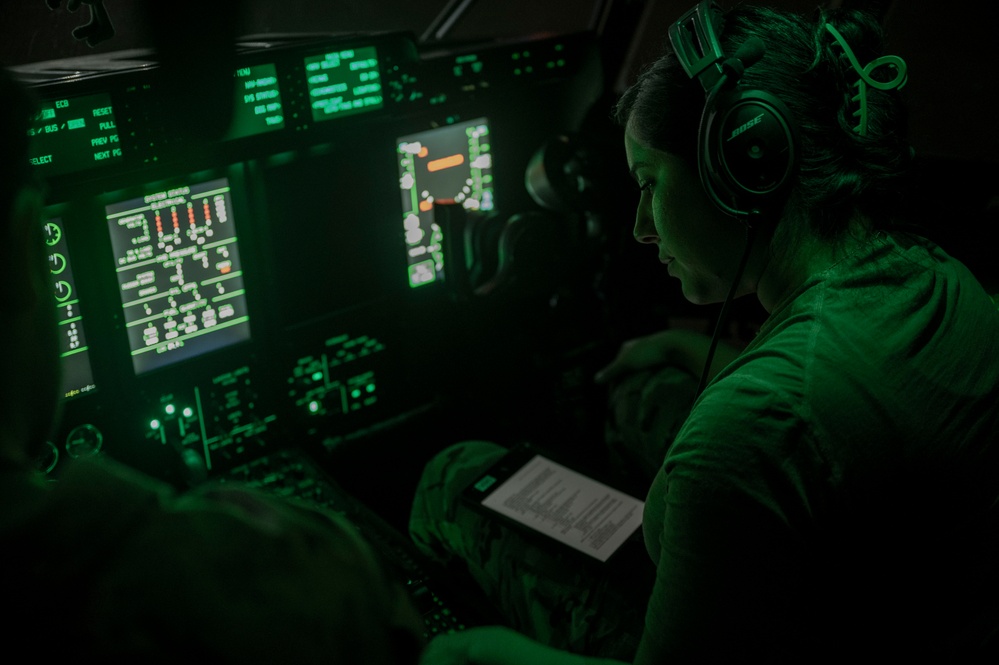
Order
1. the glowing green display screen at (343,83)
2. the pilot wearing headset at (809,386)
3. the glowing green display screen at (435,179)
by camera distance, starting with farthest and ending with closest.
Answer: the glowing green display screen at (435,179)
the glowing green display screen at (343,83)
the pilot wearing headset at (809,386)

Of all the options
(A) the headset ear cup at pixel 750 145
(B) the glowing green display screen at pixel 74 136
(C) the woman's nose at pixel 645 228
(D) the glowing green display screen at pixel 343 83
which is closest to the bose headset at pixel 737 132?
(A) the headset ear cup at pixel 750 145

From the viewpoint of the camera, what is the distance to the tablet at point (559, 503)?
1.24m

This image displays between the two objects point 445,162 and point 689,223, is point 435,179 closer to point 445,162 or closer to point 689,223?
point 445,162

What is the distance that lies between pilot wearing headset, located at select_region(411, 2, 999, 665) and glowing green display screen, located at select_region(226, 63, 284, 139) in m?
0.55

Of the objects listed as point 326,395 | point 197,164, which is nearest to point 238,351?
point 326,395

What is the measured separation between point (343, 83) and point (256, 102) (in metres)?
0.15

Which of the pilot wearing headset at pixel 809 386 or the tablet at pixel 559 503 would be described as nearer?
the pilot wearing headset at pixel 809 386

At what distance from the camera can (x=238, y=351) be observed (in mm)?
1436

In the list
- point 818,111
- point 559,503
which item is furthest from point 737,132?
point 559,503

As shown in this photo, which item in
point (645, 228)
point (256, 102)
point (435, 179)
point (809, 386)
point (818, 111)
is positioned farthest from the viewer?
point (435, 179)

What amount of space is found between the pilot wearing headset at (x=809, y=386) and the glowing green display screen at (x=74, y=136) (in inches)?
26.3

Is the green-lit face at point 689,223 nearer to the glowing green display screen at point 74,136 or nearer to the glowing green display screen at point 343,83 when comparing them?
the glowing green display screen at point 343,83

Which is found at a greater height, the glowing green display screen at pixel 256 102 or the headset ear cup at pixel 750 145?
the glowing green display screen at pixel 256 102

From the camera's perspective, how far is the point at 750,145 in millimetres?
885
